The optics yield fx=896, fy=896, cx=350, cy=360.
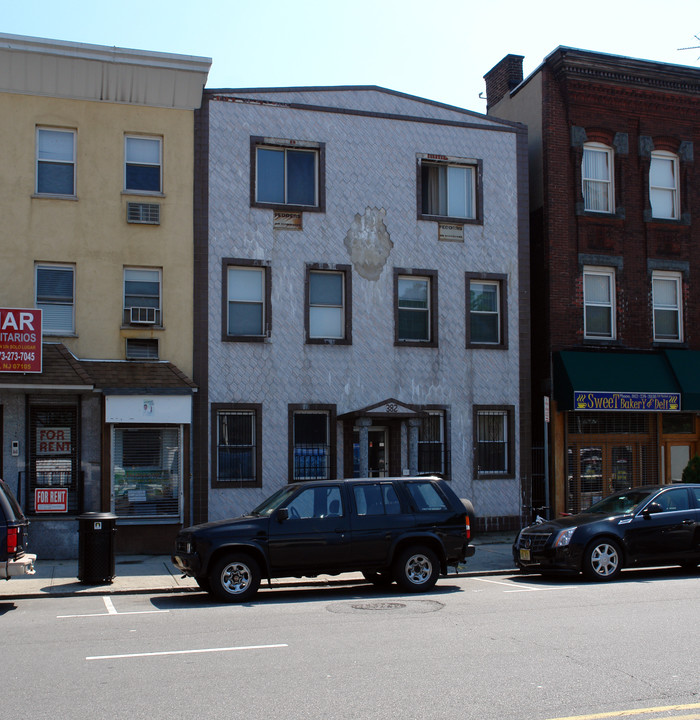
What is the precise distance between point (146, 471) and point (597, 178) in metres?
13.1

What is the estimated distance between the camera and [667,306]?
22.8 meters

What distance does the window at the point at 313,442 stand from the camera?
19.4 m

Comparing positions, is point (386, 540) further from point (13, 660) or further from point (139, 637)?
point (13, 660)

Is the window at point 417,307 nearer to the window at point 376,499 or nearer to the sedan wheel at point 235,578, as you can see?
the window at point 376,499

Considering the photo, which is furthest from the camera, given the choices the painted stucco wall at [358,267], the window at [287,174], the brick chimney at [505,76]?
the brick chimney at [505,76]

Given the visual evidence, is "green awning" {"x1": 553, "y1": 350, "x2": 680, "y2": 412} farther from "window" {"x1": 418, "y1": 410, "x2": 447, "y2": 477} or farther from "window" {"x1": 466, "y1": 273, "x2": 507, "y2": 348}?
"window" {"x1": 418, "y1": 410, "x2": 447, "y2": 477}

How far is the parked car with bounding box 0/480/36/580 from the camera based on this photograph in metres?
11.6

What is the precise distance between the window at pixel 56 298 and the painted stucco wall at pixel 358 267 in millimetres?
2852

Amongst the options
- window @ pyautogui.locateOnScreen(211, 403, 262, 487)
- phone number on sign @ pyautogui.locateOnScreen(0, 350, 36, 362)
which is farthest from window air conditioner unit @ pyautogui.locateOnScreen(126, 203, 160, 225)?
window @ pyautogui.locateOnScreen(211, 403, 262, 487)

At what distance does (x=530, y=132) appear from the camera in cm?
2280

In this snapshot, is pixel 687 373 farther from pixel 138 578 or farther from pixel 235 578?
pixel 138 578

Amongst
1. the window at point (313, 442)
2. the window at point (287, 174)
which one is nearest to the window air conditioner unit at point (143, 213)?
the window at point (287, 174)

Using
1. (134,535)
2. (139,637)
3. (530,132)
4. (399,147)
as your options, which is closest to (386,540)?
(139,637)

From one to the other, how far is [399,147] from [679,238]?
778 cm
